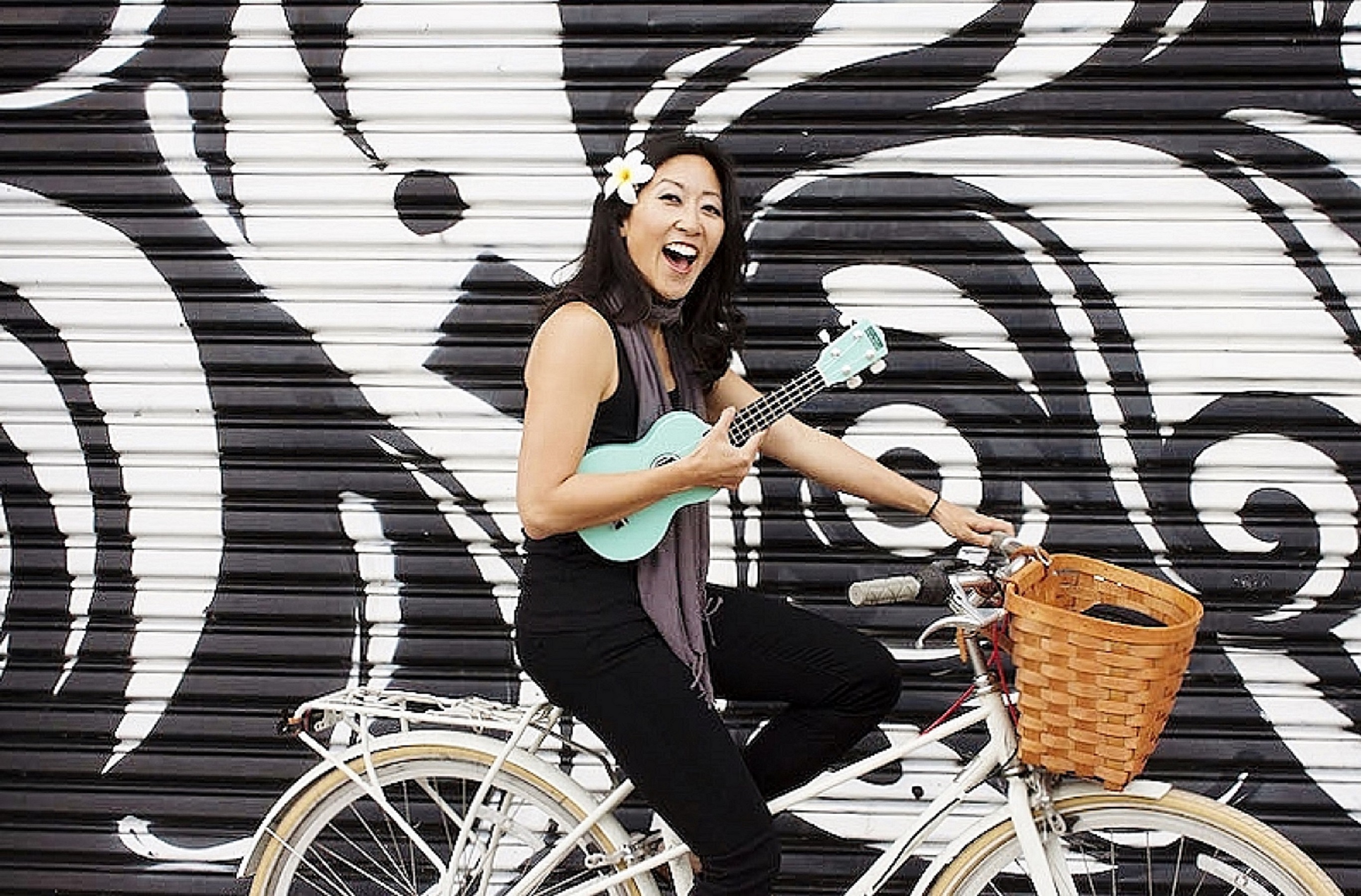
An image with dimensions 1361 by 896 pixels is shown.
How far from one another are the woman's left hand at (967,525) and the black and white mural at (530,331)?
116 centimetres

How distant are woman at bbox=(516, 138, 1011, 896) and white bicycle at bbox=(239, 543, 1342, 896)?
0.64 feet

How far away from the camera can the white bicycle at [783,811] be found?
3002 mm

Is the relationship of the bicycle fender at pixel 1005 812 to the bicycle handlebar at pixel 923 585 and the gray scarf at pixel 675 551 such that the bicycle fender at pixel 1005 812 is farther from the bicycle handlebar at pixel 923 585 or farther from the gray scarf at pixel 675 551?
the gray scarf at pixel 675 551

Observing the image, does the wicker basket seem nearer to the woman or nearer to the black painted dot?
the woman

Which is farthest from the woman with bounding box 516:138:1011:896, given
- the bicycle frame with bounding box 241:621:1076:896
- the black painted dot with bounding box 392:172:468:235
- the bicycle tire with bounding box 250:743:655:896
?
the black painted dot with bounding box 392:172:468:235

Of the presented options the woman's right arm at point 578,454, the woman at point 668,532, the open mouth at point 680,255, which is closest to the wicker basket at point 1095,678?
the woman at point 668,532

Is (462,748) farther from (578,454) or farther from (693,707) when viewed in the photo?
(578,454)

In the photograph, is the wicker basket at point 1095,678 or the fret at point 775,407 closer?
the wicker basket at point 1095,678

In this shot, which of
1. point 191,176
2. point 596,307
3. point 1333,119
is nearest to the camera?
point 596,307

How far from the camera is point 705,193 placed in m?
3.08

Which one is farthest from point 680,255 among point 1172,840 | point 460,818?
point 1172,840

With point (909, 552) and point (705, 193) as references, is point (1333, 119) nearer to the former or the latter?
point (909, 552)

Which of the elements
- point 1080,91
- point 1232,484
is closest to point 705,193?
point 1080,91

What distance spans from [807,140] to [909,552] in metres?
1.26
